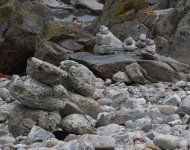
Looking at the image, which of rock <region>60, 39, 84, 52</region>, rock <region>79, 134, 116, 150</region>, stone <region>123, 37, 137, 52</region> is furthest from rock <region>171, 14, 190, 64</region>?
rock <region>79, 134, 116, 150</region>

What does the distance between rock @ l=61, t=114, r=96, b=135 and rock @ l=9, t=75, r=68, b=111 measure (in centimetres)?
30

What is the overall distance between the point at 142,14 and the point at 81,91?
1220 cm

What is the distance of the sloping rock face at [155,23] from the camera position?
1989 cm

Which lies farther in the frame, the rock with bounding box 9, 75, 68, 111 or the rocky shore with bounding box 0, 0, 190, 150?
the rock with bounding box 9, 75, 68, 111

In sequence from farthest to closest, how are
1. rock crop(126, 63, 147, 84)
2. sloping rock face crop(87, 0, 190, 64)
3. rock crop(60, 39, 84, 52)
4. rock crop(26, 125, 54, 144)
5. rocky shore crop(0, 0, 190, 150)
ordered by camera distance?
sloping rock face crop(87, 0, 190, 64)
rock crop(60, 39, 84, 52)
rock crop(126, 63, 147, 84)
rocky shore crop(0, 0, 190, 150)
rock crop(26, 125, 54, 144)

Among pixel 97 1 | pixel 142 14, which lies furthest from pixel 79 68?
pixel 97 1

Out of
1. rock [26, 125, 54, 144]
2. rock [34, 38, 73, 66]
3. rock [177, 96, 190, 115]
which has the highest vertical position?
rock [177, 96, 190, 115]

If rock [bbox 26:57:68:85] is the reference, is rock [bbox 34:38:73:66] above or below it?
below

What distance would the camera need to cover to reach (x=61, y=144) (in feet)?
26.2

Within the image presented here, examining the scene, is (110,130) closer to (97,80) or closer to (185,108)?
(185,108)

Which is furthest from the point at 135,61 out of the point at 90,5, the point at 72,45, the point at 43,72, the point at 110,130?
the point at 90,5

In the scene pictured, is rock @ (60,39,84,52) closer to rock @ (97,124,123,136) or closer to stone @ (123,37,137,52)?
stone @ (123,37,137,52)

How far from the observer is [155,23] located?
70.3ft

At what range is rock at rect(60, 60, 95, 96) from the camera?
33.6ft
